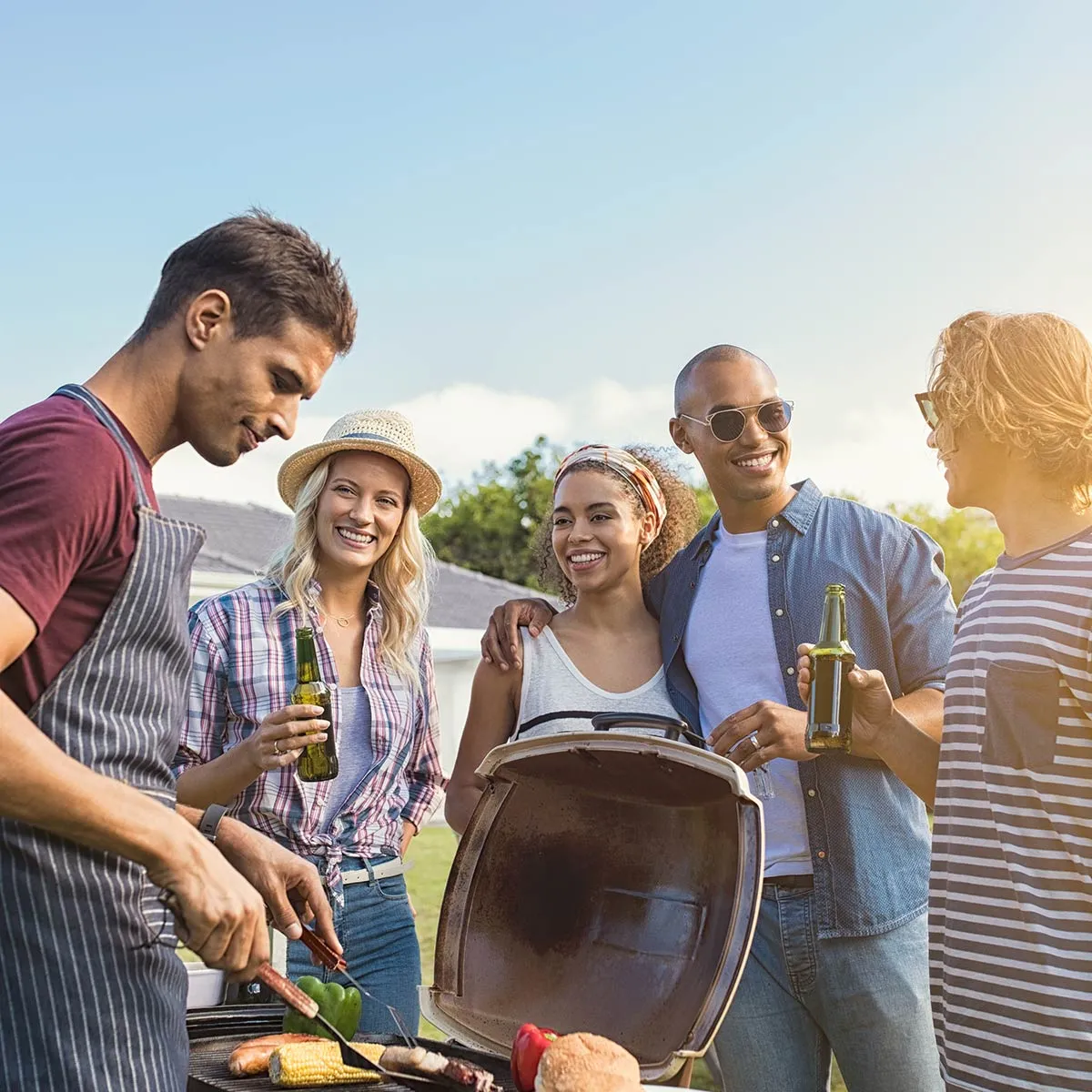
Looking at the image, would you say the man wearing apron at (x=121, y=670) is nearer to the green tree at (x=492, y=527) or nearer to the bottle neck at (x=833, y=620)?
the bottle neck at (x=833, y=620)

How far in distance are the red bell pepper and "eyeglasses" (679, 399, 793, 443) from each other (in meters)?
1.75

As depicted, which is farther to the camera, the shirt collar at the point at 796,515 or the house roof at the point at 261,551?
the house roof at the point at 261,551

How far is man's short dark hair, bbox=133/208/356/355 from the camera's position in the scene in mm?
2096

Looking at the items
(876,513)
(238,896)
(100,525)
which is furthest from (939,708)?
(100,525)

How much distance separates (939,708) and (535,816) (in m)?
1.08

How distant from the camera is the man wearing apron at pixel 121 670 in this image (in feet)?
5.53

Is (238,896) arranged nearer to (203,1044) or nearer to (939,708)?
(203,1044)

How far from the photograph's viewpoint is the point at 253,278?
211 centimetres

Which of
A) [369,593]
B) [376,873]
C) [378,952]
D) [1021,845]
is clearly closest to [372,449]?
[369,593]

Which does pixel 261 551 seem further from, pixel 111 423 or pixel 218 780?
pixel 111 423

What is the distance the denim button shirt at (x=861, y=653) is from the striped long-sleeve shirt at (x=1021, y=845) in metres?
0.45

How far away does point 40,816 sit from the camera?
164 centimetres

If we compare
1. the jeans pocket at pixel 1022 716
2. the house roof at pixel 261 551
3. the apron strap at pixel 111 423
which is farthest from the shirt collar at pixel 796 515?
the house roof at pixel 261 551

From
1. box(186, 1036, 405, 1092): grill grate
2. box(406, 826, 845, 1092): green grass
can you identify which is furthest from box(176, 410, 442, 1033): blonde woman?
box(406, 826, 845, 1092): green grass
